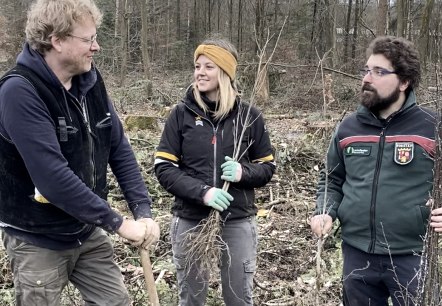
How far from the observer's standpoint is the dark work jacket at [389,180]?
2.65 meters

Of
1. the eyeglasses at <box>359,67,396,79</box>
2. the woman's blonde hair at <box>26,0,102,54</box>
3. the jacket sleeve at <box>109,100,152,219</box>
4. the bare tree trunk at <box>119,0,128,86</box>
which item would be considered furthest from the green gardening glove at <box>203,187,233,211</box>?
the bare tree trunk at <box>119,0,128,86</box>

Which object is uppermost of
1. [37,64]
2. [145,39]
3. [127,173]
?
[145,39]

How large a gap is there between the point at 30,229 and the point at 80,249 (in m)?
0.34

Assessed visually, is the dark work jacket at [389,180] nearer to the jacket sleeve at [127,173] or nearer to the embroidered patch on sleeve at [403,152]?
the embroidered patch on sleeve at [403,152]

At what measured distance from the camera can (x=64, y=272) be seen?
8.58 ft

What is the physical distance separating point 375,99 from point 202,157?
1.08 meters

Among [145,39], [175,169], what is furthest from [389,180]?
[145,39]

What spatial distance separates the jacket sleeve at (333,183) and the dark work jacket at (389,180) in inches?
2.5

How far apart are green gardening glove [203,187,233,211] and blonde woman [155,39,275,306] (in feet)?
0.26

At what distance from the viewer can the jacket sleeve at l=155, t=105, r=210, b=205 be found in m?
2.92

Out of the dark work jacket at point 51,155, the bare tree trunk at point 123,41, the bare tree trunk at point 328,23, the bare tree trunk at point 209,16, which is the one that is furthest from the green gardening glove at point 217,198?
the bare tree trunk at point 209,16

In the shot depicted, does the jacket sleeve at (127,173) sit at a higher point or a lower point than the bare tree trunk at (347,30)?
lower

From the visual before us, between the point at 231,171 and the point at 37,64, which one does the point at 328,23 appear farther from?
the point at 37,64

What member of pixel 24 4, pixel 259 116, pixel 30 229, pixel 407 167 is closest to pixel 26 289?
pixel 30 229
